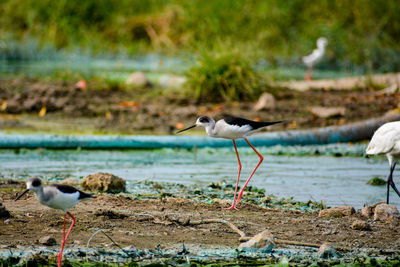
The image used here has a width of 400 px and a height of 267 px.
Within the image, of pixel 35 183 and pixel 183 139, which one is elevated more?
pixel 183 139

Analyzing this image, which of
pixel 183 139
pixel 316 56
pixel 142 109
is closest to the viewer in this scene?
pixel 183 139


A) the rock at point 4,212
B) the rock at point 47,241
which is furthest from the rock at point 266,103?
the rock at point 47,241

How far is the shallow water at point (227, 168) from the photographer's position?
667 cm

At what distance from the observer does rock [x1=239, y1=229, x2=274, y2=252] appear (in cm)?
440

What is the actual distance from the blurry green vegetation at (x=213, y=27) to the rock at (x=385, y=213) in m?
11.0

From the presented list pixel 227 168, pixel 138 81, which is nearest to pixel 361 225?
pixel 227 168

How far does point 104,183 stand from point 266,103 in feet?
18.6

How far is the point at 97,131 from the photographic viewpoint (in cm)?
994

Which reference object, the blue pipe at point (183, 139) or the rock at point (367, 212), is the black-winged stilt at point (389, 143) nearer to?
the rock at point (367, 212)

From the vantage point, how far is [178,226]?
4.95 m

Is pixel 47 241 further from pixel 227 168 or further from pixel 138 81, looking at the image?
pixel 138 81

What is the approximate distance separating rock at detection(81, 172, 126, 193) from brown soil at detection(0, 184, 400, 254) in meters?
0.52

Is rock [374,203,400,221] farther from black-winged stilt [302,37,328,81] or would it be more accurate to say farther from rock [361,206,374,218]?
black-winged stilt [302,37,328,81]

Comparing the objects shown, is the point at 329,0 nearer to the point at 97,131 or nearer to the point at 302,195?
the point at 97,131
